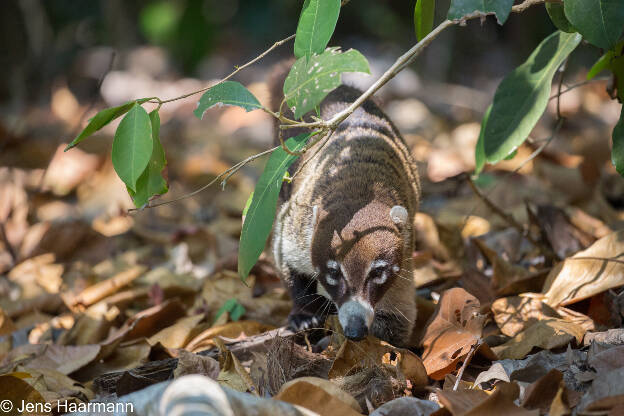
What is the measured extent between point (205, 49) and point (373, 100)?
13.6ft

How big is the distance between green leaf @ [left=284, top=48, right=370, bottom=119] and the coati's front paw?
62.6 inches

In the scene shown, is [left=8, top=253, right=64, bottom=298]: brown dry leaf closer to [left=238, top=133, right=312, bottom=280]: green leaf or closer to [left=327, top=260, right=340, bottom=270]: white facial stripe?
[left=327, top=260, right=340, bottom=270]: white facial stripe

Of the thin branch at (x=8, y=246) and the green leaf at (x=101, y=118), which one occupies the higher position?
the green leaf at (x=101, y=118)

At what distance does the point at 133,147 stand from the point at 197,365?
1.07 m

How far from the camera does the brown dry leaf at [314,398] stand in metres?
2.43

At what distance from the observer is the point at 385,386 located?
276cm

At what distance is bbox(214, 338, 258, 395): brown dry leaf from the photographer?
2934 millimetres

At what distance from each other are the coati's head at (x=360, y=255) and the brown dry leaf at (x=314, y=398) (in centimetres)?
81

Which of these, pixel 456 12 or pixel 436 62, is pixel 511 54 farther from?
pixel 456 12

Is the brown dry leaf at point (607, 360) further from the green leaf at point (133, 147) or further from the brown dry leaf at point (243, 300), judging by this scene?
the brown dry leaf at point (243, 300)

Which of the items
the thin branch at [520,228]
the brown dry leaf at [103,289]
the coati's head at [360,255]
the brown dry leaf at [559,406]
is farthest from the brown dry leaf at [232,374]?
the thin branch at [520,228]

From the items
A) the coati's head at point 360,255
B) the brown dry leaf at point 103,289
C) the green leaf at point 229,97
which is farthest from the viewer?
the brown dry leaf at point 103,289

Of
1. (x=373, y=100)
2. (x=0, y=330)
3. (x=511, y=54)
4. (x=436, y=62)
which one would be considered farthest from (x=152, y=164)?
(x=511, y=54)

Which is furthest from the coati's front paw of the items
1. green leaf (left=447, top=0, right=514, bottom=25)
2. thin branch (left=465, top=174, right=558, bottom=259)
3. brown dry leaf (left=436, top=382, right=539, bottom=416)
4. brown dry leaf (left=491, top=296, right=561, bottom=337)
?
green leaf (left=447, top=0, right=514, bottom=25)
